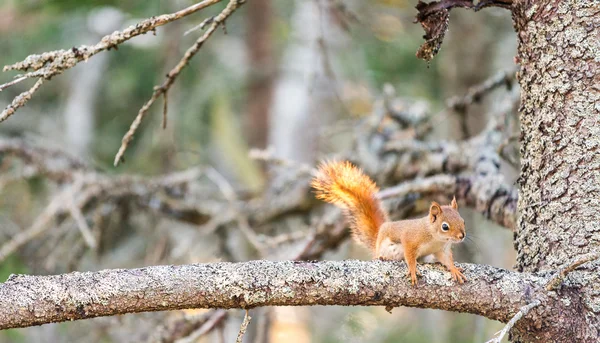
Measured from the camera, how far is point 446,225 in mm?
1818

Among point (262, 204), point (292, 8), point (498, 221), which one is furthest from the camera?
point (292, 8)

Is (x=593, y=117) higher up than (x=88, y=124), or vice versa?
(x=88, y=124)

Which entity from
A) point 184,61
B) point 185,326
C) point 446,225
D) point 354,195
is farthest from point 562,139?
point 185,326

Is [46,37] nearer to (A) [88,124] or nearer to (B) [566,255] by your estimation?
(A) [88,124]

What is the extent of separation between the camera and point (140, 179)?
3365mm

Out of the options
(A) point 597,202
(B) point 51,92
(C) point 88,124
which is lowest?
(A) point 597,202

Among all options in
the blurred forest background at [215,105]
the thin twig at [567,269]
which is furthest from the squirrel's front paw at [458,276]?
the blurred forest background at [215,105]

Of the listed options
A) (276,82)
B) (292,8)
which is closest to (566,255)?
(276,82)

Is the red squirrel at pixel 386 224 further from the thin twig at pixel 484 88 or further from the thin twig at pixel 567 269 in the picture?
the thin twig at pixel 484 88

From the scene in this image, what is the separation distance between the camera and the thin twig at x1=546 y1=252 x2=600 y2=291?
1.30m

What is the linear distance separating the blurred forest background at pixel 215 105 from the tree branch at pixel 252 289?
1194 mm

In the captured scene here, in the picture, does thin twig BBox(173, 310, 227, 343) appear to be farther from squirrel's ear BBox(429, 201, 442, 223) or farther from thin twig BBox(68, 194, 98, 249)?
squirrel's ear BBox(429, 201, 442, 223)

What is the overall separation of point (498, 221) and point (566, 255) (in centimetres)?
60

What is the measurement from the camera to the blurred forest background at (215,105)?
3678 mm
